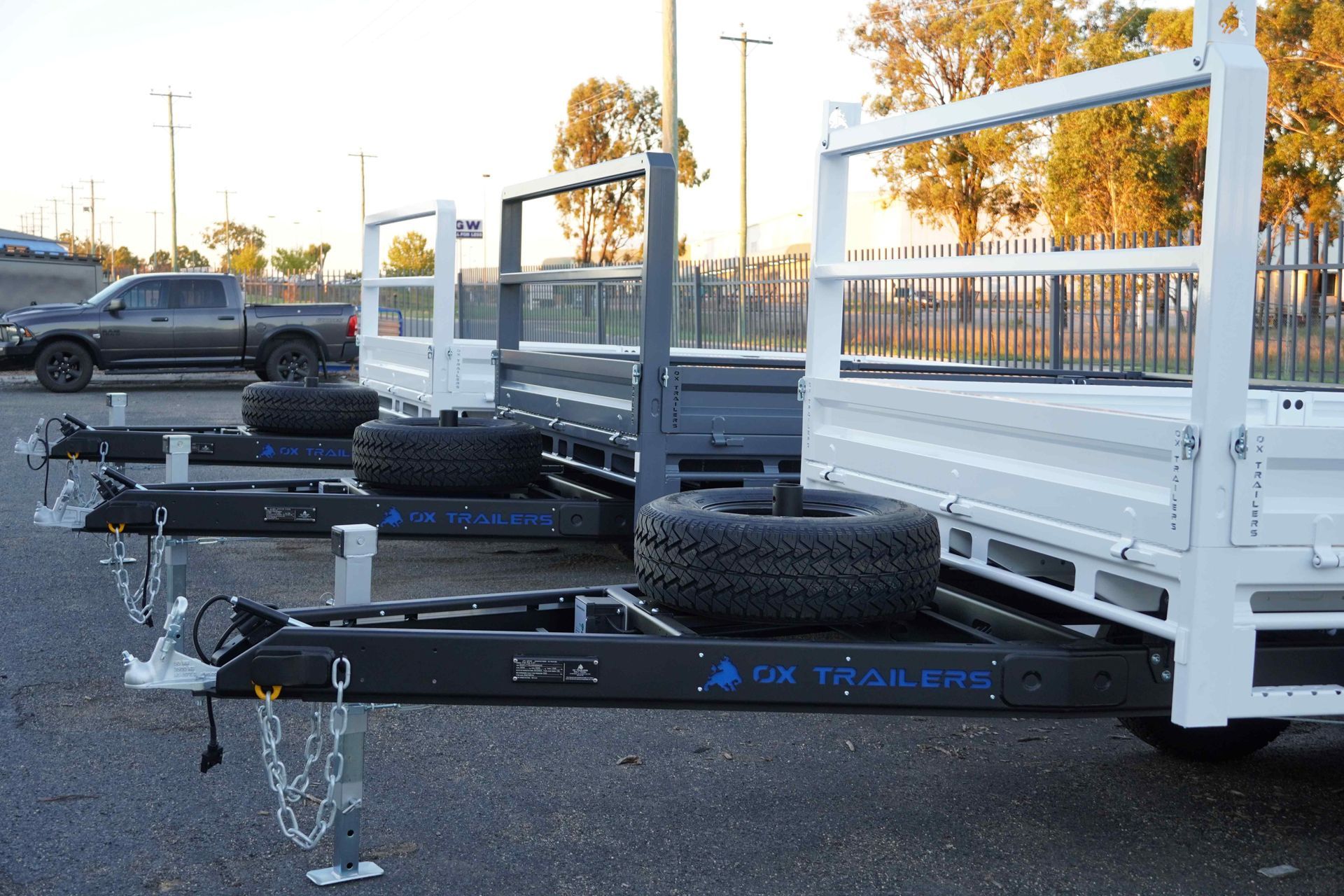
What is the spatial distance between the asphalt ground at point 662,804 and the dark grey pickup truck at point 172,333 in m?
16.3

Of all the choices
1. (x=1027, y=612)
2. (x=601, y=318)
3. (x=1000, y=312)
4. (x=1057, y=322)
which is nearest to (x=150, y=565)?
(x=1027, y=612)

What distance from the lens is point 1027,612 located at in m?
4.12

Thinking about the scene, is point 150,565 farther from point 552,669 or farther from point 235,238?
point 235,238

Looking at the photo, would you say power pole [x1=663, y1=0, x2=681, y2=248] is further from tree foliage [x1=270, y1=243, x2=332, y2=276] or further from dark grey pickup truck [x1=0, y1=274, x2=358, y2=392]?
tree foliage [x1=270, y1=243, x2=332, y2=276]

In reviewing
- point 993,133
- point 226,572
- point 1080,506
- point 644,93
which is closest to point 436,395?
point 226,572

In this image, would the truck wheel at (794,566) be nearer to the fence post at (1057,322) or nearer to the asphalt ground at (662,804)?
the asphalt ground at (662,804)

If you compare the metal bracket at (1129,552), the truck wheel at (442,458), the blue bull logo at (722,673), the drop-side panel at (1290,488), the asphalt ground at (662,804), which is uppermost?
the drop-side panel at (1290,488)

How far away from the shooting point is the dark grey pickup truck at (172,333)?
817 inches

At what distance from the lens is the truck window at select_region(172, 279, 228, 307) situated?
21.4 metres

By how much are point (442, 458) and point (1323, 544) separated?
4.06 meters

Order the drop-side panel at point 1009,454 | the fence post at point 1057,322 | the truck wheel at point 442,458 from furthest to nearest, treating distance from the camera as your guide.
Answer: the fence post at point 1057,322
the truck wheel at point 442,458
the drop-side panel at point 1009,454

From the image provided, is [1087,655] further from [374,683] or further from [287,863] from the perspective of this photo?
[287,863]

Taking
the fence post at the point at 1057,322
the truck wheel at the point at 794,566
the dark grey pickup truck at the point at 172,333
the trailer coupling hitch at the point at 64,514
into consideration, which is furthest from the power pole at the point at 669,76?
the truck wheel at the point at 794,566

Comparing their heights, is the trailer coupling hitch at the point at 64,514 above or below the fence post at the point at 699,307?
below
